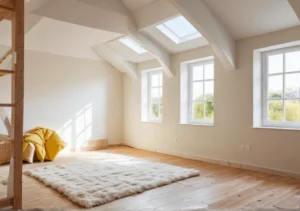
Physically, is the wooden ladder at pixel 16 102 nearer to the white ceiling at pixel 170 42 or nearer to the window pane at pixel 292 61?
the white ceiling at pixel 170 42

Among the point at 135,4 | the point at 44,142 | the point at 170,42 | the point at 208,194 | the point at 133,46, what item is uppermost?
the point at 135,4

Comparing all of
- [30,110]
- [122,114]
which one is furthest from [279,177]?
[30,110]

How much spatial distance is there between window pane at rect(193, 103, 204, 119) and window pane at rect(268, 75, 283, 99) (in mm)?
1429

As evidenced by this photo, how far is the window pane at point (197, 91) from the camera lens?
17.7 feet

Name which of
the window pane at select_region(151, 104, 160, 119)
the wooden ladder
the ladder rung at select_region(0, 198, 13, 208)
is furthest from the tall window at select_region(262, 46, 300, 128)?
the ladder rung at select_region(0, 198, 13, 208)

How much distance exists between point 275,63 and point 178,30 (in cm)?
189

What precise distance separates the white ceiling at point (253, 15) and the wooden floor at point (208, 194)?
228cm

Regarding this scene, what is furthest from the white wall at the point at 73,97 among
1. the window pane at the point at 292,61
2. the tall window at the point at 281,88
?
the window pane at the point at 292,61

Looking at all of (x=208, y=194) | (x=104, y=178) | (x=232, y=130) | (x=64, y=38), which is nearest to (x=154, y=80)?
(x=64, y=38)

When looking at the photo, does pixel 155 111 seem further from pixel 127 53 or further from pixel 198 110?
pixel 127 53

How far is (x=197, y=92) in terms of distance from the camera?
548 cm

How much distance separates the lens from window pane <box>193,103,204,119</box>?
5367 millimetres

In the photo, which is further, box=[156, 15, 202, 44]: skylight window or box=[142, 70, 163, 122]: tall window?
box=[142, 70, 163, 122]: tall window

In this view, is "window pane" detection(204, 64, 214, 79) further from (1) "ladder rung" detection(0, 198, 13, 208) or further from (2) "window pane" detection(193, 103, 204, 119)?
(1) "ladder rung" detection(0, 198, 13, 208)
